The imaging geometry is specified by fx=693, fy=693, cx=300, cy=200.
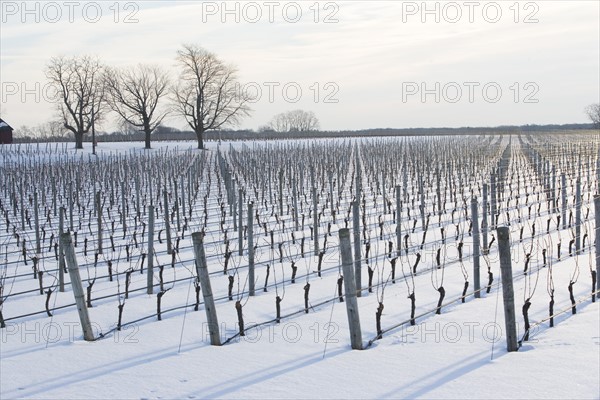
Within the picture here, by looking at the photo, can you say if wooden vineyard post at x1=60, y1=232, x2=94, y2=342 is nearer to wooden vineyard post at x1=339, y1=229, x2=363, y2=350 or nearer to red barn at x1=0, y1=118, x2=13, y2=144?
wooden vineyard post at x1=339, y1=229, x2=363, y2=350

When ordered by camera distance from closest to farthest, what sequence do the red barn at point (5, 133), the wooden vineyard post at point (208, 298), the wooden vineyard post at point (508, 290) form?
the wooden vineyard post at point (508, 290) < the wooden vineyard post at point (208, 298) < the red barn at point (5, 133)

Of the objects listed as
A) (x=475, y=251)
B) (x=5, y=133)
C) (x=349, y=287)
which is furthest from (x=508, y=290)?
(x=5, y=133)

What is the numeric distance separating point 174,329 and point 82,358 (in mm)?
967

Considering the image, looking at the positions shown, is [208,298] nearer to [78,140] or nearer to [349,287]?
[349,287]

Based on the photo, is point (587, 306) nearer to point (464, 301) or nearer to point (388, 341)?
point (464, 301)

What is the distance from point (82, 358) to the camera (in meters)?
4.61

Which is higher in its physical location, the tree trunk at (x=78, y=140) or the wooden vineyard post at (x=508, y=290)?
the tree trunk at (x=78, y=140)

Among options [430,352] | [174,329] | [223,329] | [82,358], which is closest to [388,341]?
[430,352]

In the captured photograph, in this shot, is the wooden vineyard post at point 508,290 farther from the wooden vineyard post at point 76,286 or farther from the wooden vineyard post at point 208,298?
the wooden vineyard post at point 76,286

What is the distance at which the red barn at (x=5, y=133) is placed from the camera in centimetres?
3916

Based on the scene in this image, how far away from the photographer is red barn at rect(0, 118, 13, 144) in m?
39.2

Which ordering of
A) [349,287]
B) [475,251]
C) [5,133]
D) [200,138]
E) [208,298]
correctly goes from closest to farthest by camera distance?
[349,287] → [208,298] → [475,251] → [200,138] → [5,133]

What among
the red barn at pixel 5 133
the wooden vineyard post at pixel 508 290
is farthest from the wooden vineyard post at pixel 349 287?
the red barn at pixel 5 133

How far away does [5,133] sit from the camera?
3962 cm
